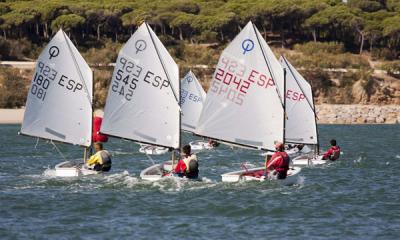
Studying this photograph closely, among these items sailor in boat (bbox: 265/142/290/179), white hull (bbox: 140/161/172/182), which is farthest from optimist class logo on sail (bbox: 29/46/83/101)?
sailor in boat (bbox: 265/142/290/179)

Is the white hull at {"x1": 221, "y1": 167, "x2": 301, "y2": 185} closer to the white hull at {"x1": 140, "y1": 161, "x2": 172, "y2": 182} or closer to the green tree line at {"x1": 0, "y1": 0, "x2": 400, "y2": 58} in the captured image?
the white hull at {"x1": 140, "y1": 161, "x2": 172, "y2": 182}

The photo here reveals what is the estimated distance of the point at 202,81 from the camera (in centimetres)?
9638

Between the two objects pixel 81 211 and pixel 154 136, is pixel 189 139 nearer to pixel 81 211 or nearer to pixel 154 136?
pixel 154 136

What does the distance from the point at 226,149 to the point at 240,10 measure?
207 ft

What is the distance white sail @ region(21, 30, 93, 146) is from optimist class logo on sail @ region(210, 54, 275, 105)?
15.7 ft

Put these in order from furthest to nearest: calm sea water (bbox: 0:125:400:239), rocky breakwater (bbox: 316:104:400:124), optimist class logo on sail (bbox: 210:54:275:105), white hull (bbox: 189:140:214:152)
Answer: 1. rocky breakwater (bbox: 316:104:400:124)
2. white hull (bbox: 189:140:214:152)
3. optimist class logo on sail (bbox: 210:54:275:105)
4. calm sea water (bbox: 0:125:400:239)

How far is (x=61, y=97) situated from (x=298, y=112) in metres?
14.3

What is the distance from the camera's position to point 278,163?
29812 millimetres

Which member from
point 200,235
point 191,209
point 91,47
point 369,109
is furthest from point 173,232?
point 91,47

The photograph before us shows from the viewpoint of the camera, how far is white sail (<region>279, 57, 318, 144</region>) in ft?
145

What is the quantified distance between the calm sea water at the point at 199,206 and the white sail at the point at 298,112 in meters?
5.03

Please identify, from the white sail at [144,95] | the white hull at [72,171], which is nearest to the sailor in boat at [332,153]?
the white sail at [144,95]

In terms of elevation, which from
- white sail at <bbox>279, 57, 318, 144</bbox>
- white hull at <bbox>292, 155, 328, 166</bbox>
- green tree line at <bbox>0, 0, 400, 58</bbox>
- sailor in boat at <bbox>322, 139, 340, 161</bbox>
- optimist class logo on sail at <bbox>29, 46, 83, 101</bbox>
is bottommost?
white hull at <bbox>292, 155, 328, 166</bbox>

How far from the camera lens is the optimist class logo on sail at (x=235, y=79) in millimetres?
32344
